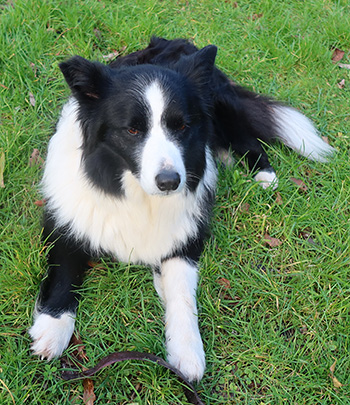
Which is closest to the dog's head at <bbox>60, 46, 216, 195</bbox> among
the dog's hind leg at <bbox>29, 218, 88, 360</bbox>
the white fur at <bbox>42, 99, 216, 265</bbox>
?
the white fur at <bbox>42, 99, 216, 265</bbox>

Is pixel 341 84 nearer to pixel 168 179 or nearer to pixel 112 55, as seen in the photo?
pixel 112 55

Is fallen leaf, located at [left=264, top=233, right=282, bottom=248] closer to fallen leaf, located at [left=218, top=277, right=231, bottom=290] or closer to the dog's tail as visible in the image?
fallen leaf, located at [left=218, top=277, right=231, bottom=290]

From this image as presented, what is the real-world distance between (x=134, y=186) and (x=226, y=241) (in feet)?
2.97

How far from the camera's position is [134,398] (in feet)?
7.21

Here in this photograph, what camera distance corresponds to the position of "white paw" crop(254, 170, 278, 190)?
3.20m

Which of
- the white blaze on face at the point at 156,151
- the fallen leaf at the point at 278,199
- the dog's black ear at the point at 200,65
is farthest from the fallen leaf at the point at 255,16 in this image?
the white blaze on face at the point at 156,151

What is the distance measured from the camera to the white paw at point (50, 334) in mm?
2260

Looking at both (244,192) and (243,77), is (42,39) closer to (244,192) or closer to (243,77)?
(243,77)

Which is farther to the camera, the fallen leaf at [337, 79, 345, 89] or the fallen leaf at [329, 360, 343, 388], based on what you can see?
the fallen leaf at [337, 79, 345, 89]

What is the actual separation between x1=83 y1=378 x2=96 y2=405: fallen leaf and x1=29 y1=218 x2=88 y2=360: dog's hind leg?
0.22 metres

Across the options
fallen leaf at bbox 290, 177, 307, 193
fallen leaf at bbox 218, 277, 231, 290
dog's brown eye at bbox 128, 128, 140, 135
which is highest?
dog's brown eye at bbox 128, 128, 140, 135

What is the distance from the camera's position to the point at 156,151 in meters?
2.06

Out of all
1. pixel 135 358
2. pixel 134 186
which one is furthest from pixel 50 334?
pixel 134 186

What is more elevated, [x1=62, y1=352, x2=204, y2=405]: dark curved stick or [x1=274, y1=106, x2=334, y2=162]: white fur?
[x1=274, y1=106, x2=334, y2=162]: white fur
